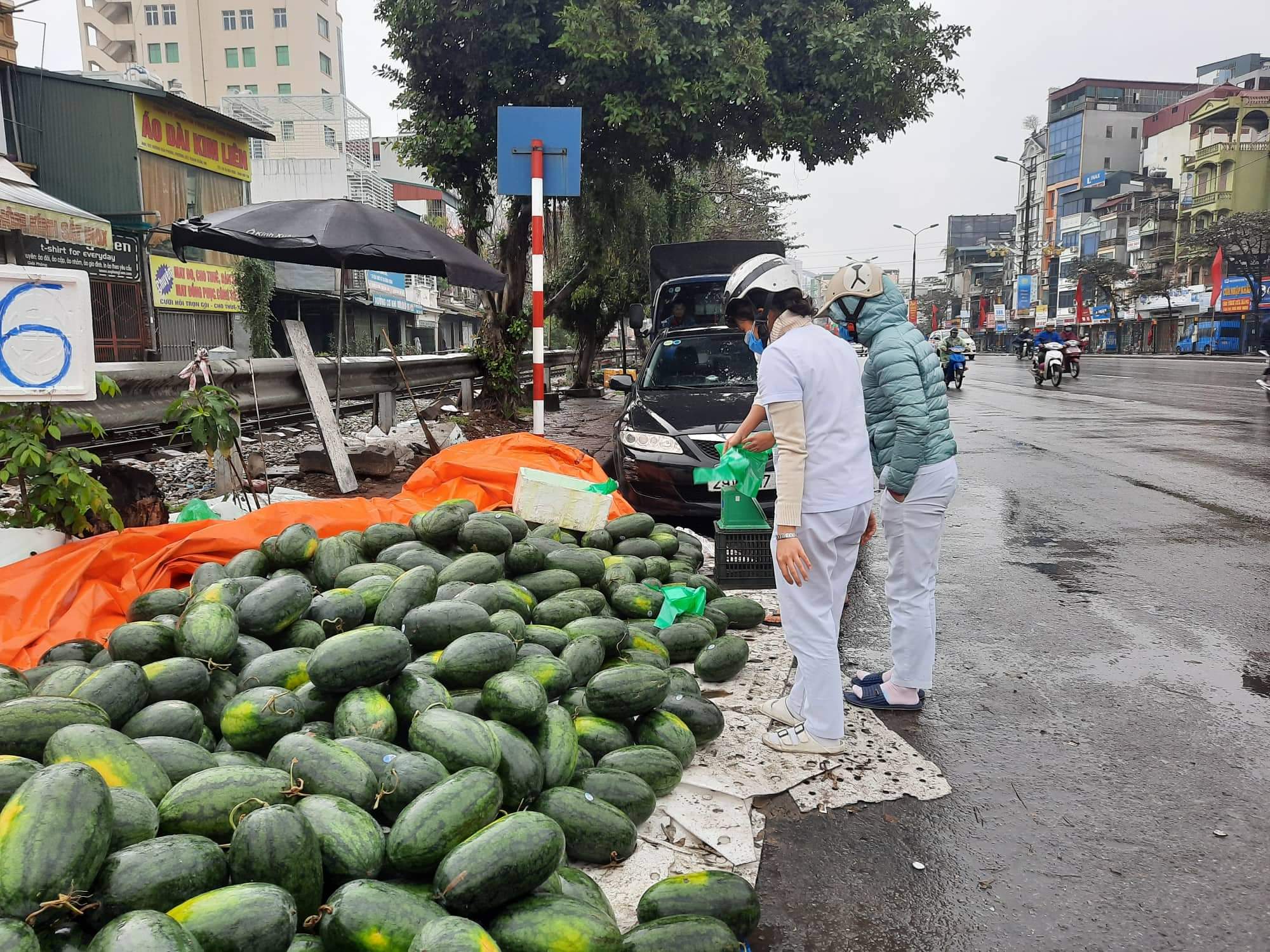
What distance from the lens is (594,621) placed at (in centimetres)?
375

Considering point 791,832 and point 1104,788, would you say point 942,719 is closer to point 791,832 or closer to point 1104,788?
point 1104,788

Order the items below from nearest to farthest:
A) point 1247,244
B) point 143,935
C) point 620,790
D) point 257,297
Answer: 1. point 143,935
2. point 620,790
3. point 257,297
4. point 1247,244

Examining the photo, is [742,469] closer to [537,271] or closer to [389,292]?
[537,271]

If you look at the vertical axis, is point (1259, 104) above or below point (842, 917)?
above

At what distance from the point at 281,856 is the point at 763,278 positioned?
274 cm

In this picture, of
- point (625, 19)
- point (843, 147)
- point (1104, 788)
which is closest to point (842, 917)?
point (1104, 788)

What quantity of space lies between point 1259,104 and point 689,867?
75.1 metres

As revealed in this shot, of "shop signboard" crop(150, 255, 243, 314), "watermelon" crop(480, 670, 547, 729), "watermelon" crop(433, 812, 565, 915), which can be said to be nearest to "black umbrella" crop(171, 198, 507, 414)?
"watermelon" crop(480, 670, 547, 729)

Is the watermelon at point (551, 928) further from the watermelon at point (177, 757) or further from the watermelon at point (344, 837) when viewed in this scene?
the watermelon at point (177, 757)

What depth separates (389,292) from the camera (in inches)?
1673

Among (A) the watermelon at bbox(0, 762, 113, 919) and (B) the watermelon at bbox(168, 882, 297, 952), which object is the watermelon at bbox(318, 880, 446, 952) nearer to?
(B) the watermelon at bbox(168, 882, 297, 952)

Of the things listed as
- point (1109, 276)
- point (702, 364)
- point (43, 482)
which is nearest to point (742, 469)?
point (43, 482)

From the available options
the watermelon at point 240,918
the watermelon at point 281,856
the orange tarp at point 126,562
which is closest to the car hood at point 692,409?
the orange tarp at point 126,562

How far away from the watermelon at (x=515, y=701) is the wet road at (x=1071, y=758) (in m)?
0.91
